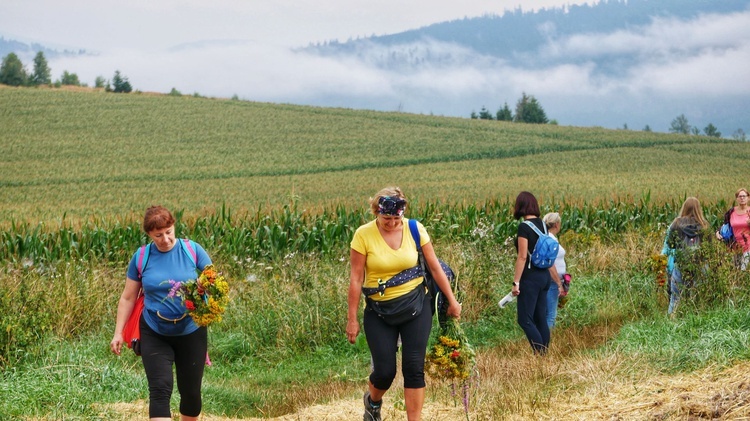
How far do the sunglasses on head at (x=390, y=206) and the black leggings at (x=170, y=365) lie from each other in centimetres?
152

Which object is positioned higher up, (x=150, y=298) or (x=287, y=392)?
(x=150, y=298)

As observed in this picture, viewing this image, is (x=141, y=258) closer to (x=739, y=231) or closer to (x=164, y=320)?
(x=164, y=320)

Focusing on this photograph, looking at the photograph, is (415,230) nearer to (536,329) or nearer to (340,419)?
(340,419)

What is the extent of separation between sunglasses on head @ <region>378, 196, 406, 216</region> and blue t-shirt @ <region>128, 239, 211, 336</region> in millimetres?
1287

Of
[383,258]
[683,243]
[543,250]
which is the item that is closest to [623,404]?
[383,258]

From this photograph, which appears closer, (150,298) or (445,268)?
(150,298)

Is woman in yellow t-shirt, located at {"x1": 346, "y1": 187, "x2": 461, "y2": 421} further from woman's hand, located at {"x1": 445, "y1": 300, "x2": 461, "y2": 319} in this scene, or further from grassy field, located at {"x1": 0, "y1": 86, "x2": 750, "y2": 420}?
grassy field, located at {"x1": 0, "y1": 86, "x2": 750, "y2": 420}

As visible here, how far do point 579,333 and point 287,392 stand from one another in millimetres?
3769

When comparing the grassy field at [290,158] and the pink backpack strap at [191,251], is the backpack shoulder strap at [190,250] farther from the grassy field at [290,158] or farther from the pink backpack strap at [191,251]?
the grassy field at [290,158]

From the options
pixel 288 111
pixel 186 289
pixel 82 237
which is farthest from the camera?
pixel 288 111

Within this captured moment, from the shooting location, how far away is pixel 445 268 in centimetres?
650

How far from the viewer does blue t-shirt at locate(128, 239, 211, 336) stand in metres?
5.84

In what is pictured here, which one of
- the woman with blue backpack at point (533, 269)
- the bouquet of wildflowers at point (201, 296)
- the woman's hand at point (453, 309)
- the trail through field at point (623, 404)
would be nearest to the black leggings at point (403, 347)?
the woman's hand at point (453, 309)

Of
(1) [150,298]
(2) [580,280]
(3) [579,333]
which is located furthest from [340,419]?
(2) [580,280]
